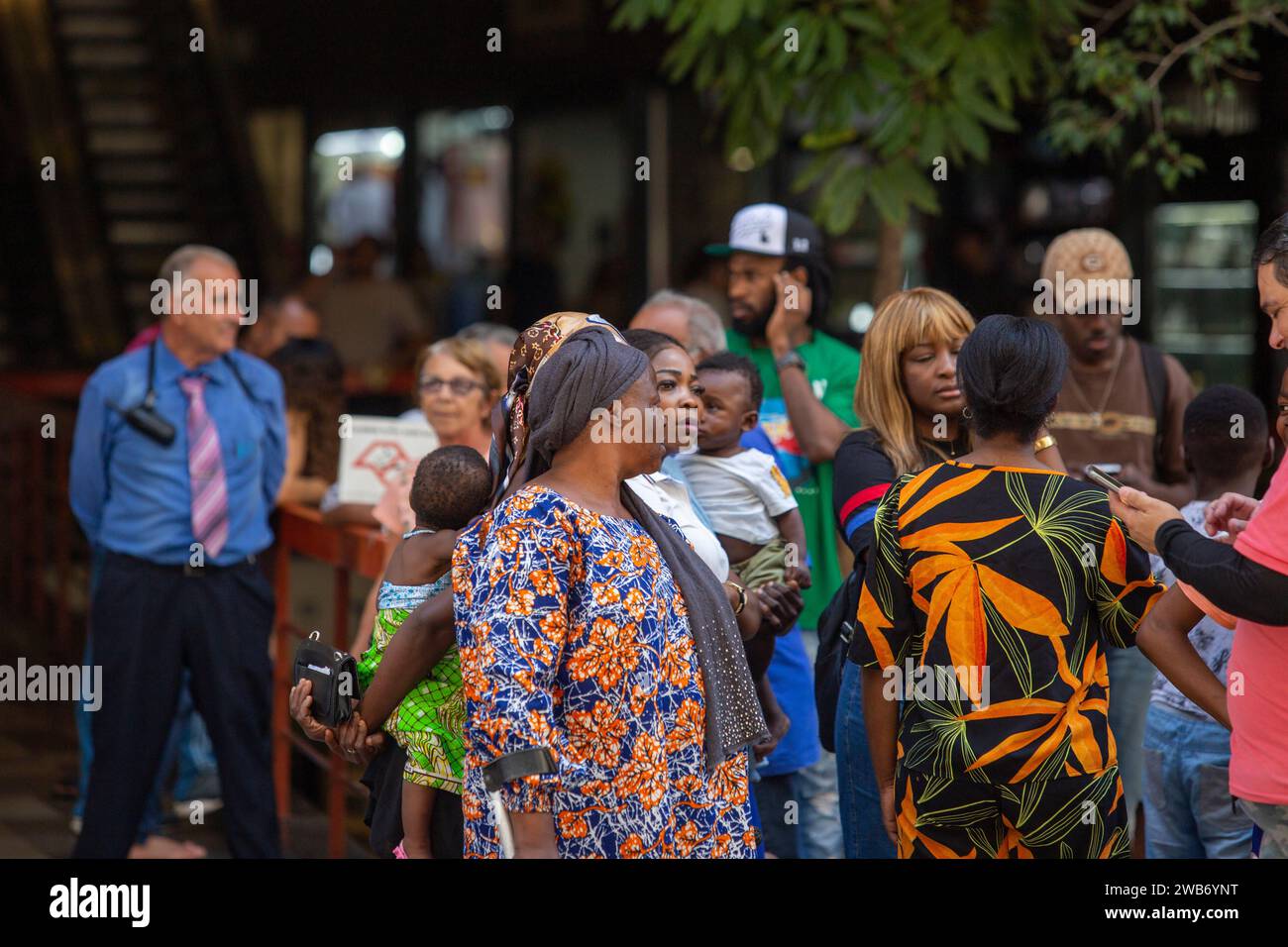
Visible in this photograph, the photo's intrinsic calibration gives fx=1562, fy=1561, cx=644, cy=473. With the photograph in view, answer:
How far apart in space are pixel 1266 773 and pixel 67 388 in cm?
835

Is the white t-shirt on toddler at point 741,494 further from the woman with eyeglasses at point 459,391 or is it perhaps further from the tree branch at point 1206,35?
the tree branch at point 1206,35

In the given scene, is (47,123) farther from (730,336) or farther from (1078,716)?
(1078,716)

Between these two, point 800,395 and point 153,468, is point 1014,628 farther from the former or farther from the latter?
point 153,468

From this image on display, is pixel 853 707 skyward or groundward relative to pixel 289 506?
groundward

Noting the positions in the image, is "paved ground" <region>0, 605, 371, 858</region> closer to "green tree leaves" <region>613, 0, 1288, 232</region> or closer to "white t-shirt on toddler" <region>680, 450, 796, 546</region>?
"white t-shirt on toddler" <region>680, 450, 796, 546</region>

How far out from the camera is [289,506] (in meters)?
6.32

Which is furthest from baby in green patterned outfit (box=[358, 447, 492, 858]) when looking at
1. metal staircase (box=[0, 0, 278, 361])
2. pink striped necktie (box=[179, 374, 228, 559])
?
metal staircase (box=[0, 0, 278, 361])

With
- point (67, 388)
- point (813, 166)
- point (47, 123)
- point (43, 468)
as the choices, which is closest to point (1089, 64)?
point (813, 166)

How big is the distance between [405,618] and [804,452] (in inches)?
67.9

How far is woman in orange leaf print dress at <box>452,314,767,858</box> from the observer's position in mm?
2656

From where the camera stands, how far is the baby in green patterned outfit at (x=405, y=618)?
130 inches

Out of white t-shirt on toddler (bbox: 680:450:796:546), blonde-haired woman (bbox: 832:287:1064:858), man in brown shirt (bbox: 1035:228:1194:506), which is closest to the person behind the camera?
blonde-haired woman (bbox: 832:287:1064:858)

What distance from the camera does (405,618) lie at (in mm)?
3363
